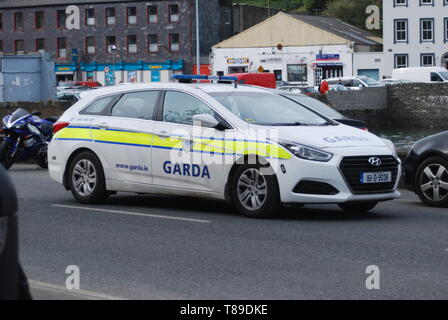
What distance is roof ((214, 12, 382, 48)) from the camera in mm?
86375

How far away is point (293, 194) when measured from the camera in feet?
36.4

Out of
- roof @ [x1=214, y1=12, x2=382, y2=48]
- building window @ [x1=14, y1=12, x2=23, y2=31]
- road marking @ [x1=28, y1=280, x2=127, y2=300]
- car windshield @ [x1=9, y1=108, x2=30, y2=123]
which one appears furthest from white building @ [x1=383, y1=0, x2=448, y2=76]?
road marking @ [x1=28, y1=280, x2=127, y2=300]

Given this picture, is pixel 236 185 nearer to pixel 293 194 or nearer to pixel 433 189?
pixel 293 194

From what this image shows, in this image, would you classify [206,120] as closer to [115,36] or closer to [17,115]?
[17,115]

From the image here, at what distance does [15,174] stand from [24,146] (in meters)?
1.15

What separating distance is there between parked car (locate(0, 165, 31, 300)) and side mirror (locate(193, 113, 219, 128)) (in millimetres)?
7358

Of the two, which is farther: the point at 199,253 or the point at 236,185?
the point at 236,185

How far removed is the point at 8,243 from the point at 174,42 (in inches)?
3473

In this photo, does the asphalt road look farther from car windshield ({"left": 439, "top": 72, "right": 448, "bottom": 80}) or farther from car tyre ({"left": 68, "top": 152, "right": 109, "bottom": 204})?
car windshield ({"left": 439, "top": 72, "right": 448, "bottom": 80})

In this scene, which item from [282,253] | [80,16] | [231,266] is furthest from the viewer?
[80,16]

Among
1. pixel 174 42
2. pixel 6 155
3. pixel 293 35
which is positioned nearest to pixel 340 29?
pixel 293 35

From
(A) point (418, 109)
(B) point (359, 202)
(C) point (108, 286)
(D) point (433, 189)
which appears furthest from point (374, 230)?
(A) point (418, 109)

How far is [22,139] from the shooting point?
1952 centimetres

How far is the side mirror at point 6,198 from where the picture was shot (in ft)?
13.9
